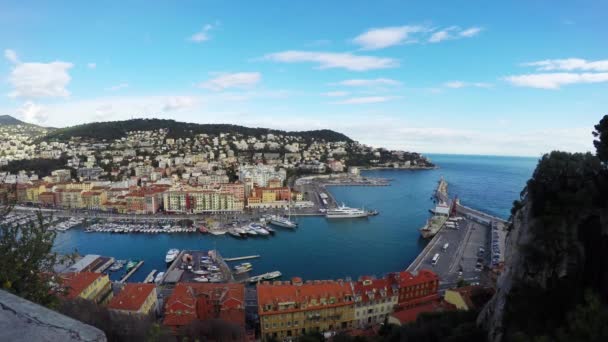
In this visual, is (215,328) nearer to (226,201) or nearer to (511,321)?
(511,321)

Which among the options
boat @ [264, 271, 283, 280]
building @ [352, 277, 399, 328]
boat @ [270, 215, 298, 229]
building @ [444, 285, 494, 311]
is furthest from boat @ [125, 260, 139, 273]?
building @ [444, 285, 494, 311]

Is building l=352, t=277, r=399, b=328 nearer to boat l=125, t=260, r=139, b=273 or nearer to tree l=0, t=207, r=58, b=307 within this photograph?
tree l=0, t=207, r=58, b=307

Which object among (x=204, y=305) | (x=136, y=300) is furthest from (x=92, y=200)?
(x=204, y=305)

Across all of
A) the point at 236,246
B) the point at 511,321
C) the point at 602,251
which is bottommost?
the point at 236,246

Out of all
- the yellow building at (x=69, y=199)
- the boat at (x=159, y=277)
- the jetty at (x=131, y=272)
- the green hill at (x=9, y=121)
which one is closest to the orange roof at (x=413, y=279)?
the boat at (x=159, y=277)

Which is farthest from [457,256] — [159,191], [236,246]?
[159,191]

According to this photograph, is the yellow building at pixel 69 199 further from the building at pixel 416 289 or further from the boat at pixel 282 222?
the building at pixel 416 289
